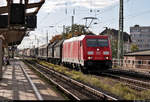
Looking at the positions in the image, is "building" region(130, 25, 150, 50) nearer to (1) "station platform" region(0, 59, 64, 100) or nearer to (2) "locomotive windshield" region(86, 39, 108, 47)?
(2) "locomotive windshield" region(86, 39, 108, 47)

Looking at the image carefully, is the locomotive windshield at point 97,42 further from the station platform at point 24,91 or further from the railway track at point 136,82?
the station platform at point 24,91

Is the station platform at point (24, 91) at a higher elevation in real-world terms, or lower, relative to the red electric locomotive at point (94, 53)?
lower

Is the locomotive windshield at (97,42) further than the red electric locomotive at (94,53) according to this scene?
Yes

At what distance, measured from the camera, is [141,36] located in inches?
5738

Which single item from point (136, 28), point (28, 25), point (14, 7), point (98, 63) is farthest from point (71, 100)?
point (136, 28)

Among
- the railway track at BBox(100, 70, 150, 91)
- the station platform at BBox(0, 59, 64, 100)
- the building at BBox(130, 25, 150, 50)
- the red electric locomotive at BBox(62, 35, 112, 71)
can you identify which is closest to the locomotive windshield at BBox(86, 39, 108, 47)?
the red electric locomotive at BBox(62, 35, 112, 71)

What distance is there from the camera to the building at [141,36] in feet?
469

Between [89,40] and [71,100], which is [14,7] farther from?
[89,40]

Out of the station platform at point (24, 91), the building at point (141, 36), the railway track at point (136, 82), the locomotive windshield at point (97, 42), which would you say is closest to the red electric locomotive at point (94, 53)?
the locomotive windshield at point (97, 42)

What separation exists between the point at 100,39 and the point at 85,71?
280 cm

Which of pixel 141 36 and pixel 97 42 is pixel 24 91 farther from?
pixel 141 36

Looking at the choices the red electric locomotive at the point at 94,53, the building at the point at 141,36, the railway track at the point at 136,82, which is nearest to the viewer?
the railway track at the point at 136,82

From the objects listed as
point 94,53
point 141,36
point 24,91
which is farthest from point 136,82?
point 141,36

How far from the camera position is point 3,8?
14.5 metres
